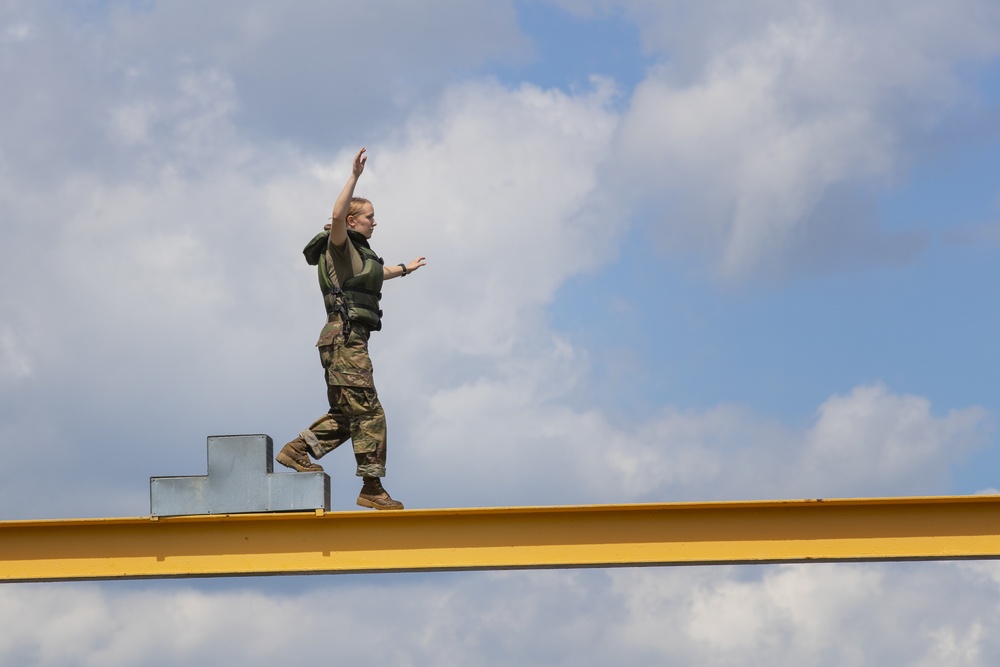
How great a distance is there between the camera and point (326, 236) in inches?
356

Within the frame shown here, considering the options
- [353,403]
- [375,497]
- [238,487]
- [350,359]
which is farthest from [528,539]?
[238,487]

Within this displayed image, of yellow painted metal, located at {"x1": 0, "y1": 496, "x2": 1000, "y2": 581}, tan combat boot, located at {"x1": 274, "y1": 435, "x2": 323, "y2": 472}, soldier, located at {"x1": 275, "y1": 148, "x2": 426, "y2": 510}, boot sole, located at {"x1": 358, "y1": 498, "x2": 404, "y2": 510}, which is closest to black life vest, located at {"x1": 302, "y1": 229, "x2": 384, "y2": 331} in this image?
soldier, located at {"x1": 275, "y1": 148, "x2": 426, "y2": 510}

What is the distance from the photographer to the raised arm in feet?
27.5

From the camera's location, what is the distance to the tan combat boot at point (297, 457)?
29.0 feet

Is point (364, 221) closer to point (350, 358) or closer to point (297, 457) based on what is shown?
point (350, 358)

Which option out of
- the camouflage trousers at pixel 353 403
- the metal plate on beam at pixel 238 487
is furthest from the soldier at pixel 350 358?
the metal plate on beam at pixel 238 487

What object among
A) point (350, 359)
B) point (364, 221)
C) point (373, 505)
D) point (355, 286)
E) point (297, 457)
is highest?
point (364, 221)

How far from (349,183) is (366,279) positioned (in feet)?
2.92

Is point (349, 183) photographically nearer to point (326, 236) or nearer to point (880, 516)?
point (326, 236)

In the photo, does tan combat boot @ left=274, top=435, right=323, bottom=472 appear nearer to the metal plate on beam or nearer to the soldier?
the soldier

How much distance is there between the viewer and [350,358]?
350 inches

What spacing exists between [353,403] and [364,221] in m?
1.29

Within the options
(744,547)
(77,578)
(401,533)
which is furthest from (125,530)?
(744,547)

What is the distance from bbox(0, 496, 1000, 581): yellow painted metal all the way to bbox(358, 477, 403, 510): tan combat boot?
0.84 ft
